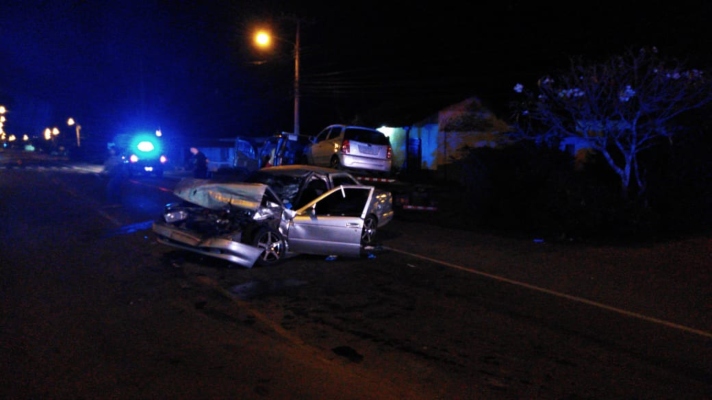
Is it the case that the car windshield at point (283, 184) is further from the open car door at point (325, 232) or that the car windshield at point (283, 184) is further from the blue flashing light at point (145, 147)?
the blue flashing light at point (145, 147)

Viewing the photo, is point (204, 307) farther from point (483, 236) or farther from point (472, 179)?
point (472, 179)

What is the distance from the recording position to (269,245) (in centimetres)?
963

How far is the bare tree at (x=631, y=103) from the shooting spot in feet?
44.9

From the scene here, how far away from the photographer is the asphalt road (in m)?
5.04

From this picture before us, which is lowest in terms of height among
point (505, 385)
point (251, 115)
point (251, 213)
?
point (505, 385)

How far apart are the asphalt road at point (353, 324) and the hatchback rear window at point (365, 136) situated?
6.96m

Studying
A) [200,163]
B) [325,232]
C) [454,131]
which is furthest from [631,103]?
[454,131]

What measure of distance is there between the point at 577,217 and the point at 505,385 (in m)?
8.94

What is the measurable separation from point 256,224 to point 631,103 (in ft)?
32.9

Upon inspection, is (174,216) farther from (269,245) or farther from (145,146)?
(145,146)

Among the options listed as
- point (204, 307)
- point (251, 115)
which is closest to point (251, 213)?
point (204, 307)

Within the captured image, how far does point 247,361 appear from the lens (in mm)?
5418

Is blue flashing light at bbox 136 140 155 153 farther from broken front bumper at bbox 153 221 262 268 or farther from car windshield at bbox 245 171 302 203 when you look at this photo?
broken front bumper at bbox 153 221 262 268

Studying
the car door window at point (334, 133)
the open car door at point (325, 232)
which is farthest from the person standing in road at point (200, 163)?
the open car door at point (325, 232)
